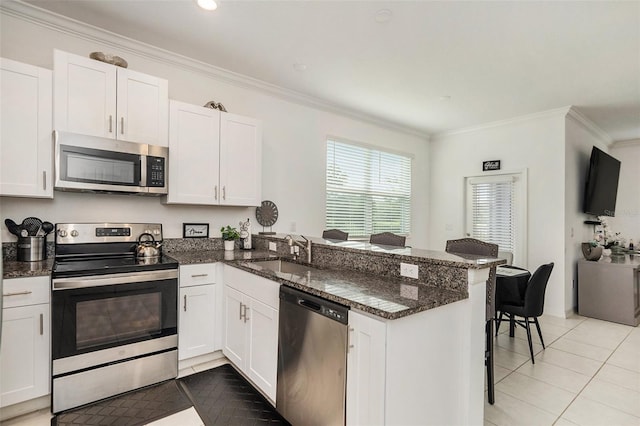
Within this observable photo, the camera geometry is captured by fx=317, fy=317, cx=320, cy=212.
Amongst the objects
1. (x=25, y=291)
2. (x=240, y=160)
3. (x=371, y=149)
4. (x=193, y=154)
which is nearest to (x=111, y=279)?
(x=25, y=291)

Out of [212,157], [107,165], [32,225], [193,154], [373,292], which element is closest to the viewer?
[373,292]

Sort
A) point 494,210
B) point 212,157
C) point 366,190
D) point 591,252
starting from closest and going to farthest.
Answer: point 212,157, point 591,252, point 366,190, point 494,210

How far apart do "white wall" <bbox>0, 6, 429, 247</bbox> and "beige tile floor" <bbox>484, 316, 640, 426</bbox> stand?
8.71 ft

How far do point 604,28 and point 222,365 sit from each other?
424 centimetres

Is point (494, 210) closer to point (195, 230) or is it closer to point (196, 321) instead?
point (195, 230)

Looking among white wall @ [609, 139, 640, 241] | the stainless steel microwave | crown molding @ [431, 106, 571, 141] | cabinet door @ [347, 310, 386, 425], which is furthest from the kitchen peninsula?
white wall @ [609, 139, 640, 241]

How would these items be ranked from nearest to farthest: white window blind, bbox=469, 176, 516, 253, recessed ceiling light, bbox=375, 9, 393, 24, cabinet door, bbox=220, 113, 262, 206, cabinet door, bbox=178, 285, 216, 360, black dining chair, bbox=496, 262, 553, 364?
recessed ceiling light, bbox=375, 9, 393, 24 < cabinet door, bbox=178, 285, 216, 360 < black dining chair, bbox=496, 262, 553, 364 < cabinet door, bbox=220, 113, 262, 206 < white window blind, bbox=469, 176, 516, 253

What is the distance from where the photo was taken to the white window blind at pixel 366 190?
4.64m

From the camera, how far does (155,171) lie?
2723 mm

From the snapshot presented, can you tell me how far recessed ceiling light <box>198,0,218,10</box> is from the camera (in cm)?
234

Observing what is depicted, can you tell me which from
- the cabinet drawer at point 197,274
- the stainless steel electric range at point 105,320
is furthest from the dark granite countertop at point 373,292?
the stainless steel electric range at point 105,320

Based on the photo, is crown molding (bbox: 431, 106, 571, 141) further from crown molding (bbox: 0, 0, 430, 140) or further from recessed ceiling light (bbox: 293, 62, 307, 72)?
recessed ceiling light (bbox: 293, 62, 307, 72)

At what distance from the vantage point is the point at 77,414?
6.79 feet

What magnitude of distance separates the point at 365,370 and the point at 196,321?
1.69 meters
